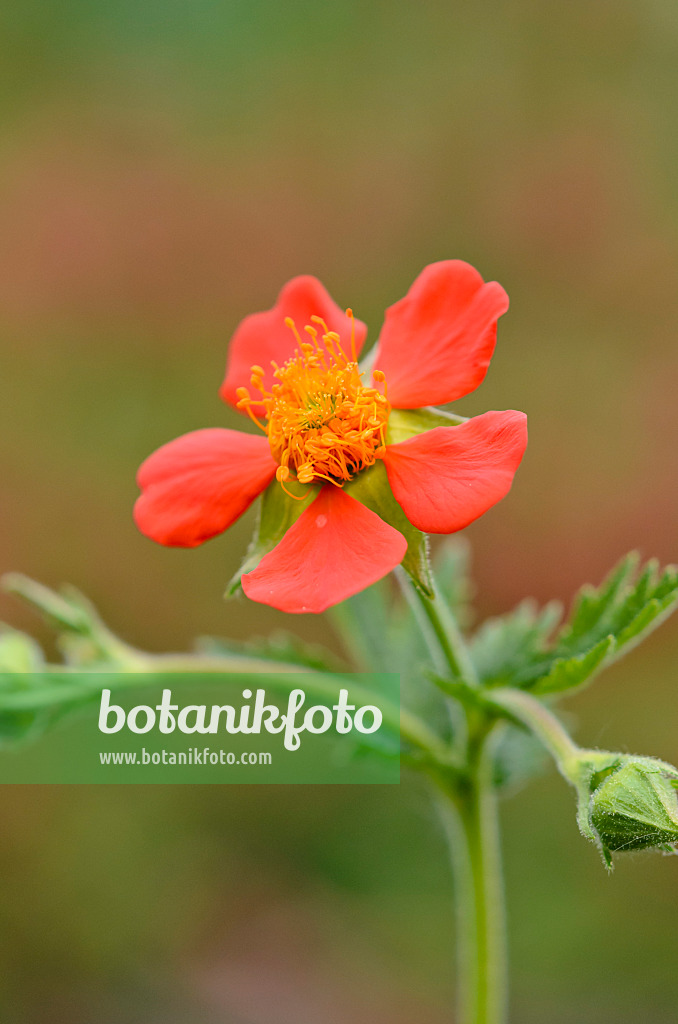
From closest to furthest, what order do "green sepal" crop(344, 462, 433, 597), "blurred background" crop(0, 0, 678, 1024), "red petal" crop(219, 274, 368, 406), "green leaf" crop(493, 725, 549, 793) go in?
"green sepal" crop(344, 462, 433, 597)
"red petal" crop(219, 274, 368, 406)
"green leaf" crop(493, 725, 549, 793)
"blurred background" crop(0, 0, 678, 1024)

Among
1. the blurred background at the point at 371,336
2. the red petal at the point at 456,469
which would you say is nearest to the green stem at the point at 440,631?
the red petal at the point at 456,469

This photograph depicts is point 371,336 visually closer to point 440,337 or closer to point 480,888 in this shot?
point 440,337

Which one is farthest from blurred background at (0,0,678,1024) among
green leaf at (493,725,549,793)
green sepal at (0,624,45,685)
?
green sepal at (0,624,45,685)

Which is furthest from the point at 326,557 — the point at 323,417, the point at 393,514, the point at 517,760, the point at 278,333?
the point at 517,760

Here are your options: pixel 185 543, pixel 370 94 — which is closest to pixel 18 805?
pixel 185 543

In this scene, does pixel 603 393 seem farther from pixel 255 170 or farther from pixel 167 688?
pixel 167 688

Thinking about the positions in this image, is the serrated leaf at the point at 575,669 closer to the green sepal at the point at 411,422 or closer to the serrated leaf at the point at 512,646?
the serrated leaf at the point at 512,646

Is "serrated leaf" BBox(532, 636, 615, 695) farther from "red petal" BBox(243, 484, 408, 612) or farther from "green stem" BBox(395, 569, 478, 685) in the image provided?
"red petal" BBox(243, 484, 408, 612)
